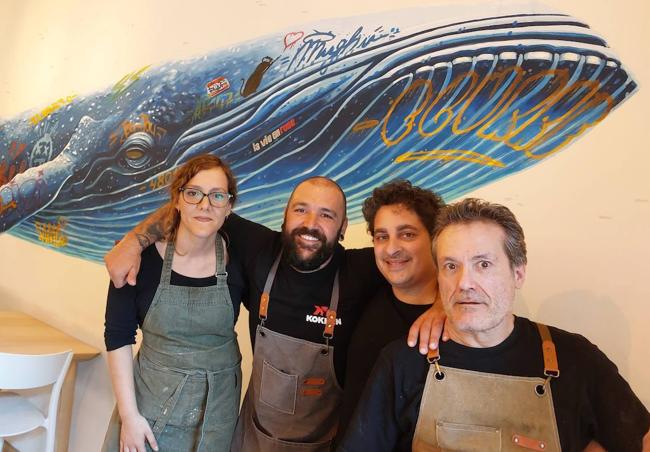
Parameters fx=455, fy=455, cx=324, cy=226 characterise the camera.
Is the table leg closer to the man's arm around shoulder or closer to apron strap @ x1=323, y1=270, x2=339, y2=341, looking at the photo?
the man's arm around shoulder

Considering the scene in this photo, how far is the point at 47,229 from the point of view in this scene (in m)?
2.70

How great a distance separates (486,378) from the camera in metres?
0.98

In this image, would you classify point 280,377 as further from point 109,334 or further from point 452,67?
point 452,67

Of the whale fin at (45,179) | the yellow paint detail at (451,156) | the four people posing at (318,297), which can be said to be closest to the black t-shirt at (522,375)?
the four people posing at (318,297)

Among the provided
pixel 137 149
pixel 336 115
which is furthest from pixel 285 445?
pixel 137 149

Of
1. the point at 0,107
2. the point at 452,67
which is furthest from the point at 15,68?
the point at 452,67

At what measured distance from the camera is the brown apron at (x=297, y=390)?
1.29 meters

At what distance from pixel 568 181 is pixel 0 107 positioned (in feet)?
11.3

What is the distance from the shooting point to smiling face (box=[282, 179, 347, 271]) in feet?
4.26

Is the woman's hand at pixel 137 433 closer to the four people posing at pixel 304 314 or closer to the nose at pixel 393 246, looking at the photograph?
the four people posing at pixel 304 314

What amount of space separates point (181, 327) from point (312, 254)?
0.46 m
